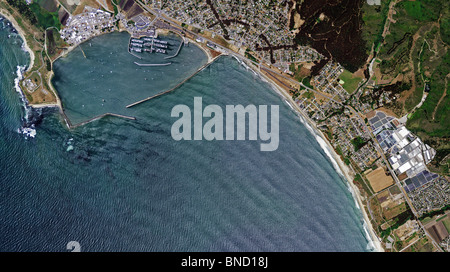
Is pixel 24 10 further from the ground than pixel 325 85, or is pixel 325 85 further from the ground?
pixel 24 10

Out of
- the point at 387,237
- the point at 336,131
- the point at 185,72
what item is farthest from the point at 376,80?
the point at 185,72

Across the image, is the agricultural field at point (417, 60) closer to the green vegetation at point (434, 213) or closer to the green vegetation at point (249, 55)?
the green vegetation at point (434, 213)

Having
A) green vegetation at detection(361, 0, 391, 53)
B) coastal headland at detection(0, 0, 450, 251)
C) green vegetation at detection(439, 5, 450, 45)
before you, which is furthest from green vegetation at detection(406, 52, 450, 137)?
green vegetation at detection(361, 0, 391, 53)

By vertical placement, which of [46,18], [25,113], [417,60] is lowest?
[25,113]

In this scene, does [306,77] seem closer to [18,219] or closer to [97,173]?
[97,173]

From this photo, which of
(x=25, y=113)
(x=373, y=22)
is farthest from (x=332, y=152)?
(x=25, y=113)

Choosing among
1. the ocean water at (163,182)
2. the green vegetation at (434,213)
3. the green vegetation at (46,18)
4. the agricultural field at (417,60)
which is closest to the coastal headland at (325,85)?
the green vegetation at (434,213)

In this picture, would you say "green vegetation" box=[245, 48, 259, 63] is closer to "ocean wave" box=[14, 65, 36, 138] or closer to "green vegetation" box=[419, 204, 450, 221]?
"ocean wave" box=[14, 65, 36, 138]

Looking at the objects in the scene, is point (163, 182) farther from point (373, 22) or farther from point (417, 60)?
point (417, 60)
